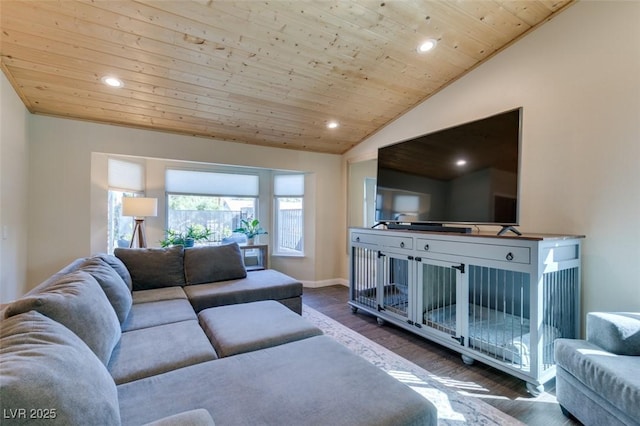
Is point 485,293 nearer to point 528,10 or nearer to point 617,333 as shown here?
point 617,333

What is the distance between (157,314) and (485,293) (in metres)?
2.97

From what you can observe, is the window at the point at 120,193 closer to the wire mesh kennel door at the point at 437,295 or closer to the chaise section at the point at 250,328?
the chaise section at the point at 250,328

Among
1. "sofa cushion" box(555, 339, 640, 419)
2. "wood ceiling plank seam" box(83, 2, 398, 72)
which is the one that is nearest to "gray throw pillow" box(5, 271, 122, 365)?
"wood ceiling plank seam" box(83, 2, 398, 72)

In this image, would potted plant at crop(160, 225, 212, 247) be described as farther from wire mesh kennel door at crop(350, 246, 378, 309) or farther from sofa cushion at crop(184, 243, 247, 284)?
wire mesh kennel door at crop(350, 246, 378, 309)

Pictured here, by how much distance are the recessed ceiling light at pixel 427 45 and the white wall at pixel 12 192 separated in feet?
12.2

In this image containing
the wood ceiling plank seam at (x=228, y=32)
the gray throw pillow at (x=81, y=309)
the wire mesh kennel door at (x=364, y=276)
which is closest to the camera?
the gray throw pillow at (x=81, y=309)

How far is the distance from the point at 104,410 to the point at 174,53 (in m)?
2.67

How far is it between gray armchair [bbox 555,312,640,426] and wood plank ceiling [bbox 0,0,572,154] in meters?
2.53

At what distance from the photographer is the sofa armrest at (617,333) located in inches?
62.8

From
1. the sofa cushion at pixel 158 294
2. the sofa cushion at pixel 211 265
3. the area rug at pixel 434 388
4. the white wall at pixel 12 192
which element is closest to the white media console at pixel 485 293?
the area rug at pixel 434 388

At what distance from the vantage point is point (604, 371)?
4.80 ft

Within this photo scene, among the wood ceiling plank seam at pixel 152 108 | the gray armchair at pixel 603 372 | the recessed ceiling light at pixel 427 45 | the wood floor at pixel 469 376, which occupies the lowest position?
the wood floor at pixel 469 376

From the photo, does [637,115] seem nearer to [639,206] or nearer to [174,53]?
[639,206]

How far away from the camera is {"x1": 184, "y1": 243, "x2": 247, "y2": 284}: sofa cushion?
3.02 m
